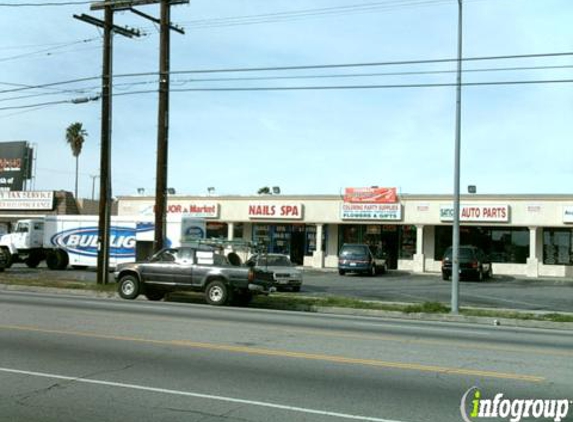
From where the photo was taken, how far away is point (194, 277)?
66.7 ft

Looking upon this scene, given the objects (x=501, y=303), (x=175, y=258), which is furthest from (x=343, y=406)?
(x=501, y=303)

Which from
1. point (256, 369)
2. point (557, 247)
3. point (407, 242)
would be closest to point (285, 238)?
point (407, 242)

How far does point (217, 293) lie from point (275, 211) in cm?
2402

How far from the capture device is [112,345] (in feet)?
35.4

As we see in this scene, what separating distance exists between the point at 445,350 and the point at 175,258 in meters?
11.6

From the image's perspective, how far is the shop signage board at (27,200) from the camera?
49781mm

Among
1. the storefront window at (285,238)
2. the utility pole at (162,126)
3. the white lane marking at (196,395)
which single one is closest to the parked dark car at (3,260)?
the utility pole at (162,126)

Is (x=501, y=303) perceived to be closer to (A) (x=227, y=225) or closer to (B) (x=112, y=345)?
(B) (x=112, y=345)

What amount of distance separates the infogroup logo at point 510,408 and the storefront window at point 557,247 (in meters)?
32.9

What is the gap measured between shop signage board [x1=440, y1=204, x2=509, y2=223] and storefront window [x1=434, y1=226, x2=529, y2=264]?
145cm

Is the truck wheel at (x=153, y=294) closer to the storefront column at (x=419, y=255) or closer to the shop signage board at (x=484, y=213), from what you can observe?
the storefront column at (x=419, y=255)

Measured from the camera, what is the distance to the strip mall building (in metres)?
37.8

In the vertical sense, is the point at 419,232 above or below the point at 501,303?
above

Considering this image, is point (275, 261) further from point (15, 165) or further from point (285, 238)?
point (15, 165)
